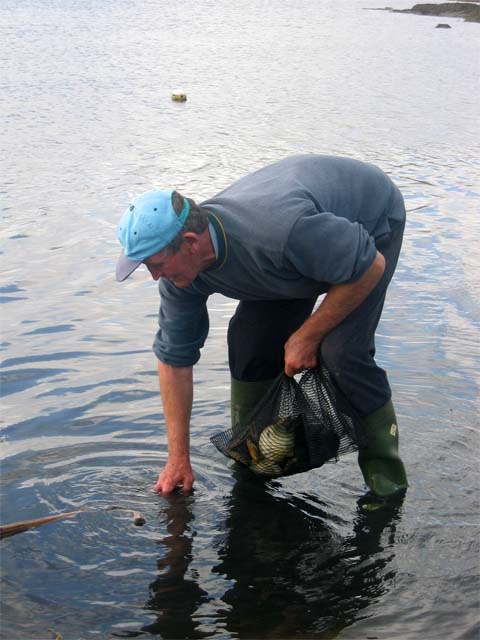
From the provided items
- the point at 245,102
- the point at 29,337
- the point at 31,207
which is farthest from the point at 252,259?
the point at 245,102

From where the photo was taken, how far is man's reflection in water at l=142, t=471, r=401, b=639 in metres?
3.59

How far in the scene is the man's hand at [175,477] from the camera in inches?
173

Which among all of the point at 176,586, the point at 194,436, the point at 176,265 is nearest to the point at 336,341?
the point at 176,265

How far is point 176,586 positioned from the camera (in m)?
3.82

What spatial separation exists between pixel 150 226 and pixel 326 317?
2.91ft

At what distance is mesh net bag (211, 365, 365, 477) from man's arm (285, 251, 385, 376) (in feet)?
0.38

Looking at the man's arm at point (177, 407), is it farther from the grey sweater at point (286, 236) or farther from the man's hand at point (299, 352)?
the man's hand at point (299, 352)

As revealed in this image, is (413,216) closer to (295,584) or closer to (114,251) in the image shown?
(114,251)

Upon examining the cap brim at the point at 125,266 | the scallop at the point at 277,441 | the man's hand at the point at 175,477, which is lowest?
the man's hand at the point at 175,477

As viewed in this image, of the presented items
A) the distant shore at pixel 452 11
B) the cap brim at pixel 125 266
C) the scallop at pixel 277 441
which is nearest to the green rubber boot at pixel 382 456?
the scallop at pixel 277 441

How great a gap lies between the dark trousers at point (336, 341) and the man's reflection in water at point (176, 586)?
0.75m

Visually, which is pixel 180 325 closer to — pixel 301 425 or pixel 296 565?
pixel 301 425

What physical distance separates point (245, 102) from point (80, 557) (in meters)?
15.3

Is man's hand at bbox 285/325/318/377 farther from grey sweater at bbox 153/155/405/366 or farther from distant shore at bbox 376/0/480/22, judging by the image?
distant shore at bbox 376/0/480/22
